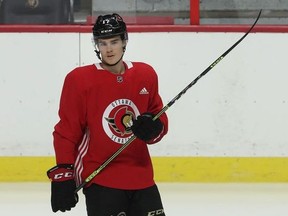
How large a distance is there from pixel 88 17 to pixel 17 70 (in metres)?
0.62

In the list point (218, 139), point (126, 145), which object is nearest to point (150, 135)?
point (126, 145)

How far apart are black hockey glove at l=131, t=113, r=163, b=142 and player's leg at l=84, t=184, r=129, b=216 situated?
0.19 meters

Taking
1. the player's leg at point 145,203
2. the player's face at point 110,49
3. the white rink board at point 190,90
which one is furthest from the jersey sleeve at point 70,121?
the white rink board at point 190,90

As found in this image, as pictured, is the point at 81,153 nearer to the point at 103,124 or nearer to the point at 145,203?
the point at 103,124

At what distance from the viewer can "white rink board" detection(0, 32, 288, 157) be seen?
5348 millimetres

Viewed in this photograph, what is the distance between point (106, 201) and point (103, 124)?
25 cm

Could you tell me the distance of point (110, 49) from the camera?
2.57 meters

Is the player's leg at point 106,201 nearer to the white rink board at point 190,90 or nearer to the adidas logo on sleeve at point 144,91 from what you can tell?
the adidas logo on sleeve at point 144,91

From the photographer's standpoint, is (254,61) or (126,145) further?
(254,61)

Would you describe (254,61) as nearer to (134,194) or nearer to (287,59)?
(287,59)

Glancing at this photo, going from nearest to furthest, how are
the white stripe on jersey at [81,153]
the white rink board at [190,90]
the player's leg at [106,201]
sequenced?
the player's leg at [106,201], the white stripe on jersey at [81,153], the white rink board at [190,90]

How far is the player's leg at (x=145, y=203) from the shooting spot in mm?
2547

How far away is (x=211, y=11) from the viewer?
5.58 metres

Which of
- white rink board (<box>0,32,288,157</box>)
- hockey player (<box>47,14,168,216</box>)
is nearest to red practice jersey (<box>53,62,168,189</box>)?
hockey player (<box>47,14,168,216</box>)
